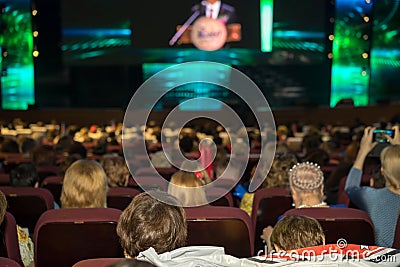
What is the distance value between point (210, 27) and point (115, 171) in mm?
11202

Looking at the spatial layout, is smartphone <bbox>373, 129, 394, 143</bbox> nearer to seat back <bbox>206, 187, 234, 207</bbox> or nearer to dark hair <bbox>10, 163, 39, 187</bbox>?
seat back <bbox>206, 187, 234, 207</bbox>

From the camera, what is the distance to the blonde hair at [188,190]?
3.55m

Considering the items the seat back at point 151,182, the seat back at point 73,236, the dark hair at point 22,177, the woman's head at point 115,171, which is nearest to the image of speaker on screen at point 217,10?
the seat back at point 151,182

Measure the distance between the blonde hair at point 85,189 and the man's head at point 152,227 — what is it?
1337 mm

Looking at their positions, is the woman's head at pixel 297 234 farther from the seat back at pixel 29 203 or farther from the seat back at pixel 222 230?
the seat back at pixel 29 203

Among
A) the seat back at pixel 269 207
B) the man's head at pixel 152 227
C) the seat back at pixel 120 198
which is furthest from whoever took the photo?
the seat back at pixel 120 198

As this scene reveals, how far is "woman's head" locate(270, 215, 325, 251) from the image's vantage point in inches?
83.5

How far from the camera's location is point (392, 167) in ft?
10.6

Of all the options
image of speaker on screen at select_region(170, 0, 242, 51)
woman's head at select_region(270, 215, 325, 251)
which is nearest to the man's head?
woman's head at select_region(270, 215, 325, 251)

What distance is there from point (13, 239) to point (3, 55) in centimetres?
1474

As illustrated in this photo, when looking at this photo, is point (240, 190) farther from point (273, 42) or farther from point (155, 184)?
point (273, 42)

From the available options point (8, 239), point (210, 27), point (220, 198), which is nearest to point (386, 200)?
point (220, 198)

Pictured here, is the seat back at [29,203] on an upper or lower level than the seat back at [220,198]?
upper

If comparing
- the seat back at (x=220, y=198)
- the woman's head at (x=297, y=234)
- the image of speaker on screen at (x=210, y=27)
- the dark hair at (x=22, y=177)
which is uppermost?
the image of speaker on screen at (x=210, y=27)
